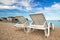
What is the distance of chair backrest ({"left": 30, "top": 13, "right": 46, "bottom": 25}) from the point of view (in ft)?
8.37

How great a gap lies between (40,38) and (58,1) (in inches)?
32.8

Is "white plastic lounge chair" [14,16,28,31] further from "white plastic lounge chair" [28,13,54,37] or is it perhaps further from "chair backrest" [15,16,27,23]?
"white plastic lounge chair" [28,13,54,37]

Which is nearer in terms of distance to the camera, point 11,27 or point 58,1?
point 58,1

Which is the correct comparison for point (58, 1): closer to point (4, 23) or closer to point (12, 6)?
point (12, 6)

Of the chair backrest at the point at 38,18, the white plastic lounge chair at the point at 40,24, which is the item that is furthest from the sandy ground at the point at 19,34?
the chair backrest at the point at 38,18

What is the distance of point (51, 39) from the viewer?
2.42 meters

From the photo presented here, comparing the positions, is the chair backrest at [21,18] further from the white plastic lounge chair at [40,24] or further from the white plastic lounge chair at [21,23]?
the white plastic lounge chair at [40,24]

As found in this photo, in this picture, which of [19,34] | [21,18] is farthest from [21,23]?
[19,34]

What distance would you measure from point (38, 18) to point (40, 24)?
138 mm

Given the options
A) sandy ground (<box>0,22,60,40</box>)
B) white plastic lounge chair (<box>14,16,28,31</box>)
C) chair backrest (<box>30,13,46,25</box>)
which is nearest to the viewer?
sandy ground (<box>0,22,60,40</box>)

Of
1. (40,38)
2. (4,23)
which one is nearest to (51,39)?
(40,38)

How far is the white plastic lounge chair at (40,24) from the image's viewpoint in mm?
2473

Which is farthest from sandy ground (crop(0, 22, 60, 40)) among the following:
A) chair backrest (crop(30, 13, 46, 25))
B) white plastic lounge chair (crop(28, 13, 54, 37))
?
chair backrest (crop(30, 13, 46, 25))

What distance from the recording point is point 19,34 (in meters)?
2.72
